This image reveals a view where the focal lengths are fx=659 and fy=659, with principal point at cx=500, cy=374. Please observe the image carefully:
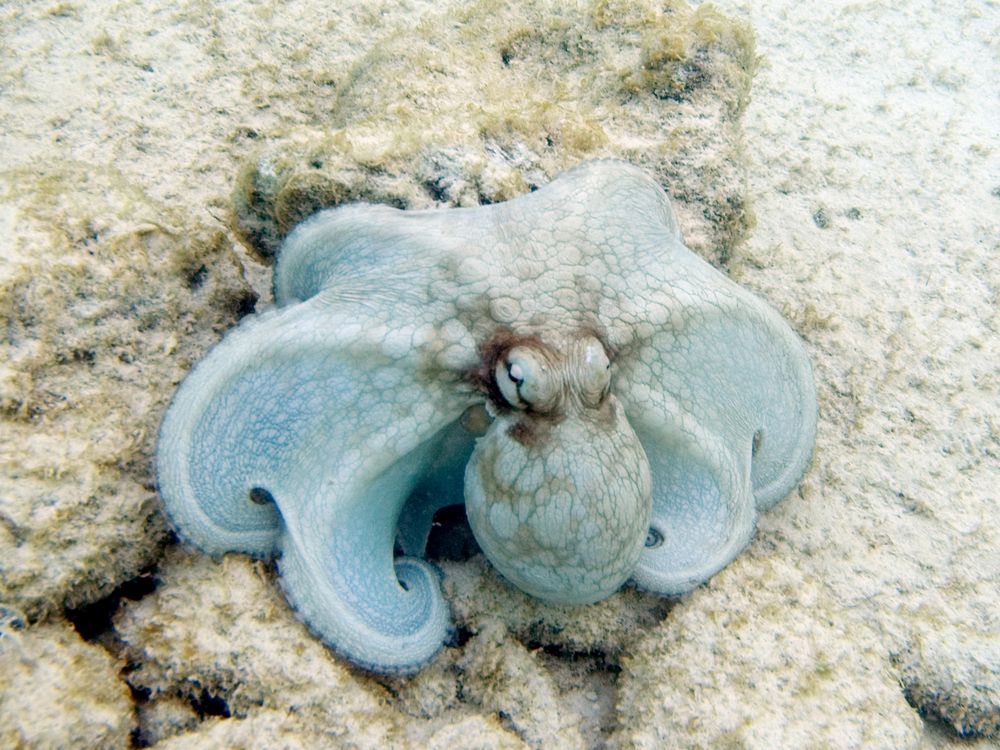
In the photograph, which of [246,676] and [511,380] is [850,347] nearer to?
[511,380]

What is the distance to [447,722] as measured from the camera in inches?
98.3

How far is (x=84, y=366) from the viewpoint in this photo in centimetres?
249

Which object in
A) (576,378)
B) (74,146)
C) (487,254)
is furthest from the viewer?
(74,146)

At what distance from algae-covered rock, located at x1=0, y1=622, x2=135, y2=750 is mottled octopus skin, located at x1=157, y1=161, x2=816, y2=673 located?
1.68 ft

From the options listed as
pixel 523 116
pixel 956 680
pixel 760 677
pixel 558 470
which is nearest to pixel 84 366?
pixel 558 470

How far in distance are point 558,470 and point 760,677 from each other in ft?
3.89

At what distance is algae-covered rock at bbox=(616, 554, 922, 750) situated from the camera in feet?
7.83

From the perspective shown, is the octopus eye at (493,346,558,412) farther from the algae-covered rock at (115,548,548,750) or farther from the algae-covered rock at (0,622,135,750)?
the algae-covered rock at (0,622,135,750)

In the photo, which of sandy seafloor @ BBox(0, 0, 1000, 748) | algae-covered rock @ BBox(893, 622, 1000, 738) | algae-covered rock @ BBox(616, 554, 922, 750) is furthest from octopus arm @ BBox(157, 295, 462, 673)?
algae-covered rock @ BBox(893, 622, 1000, 738)

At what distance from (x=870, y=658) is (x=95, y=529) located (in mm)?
2958

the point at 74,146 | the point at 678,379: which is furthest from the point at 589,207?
the point at 74,146

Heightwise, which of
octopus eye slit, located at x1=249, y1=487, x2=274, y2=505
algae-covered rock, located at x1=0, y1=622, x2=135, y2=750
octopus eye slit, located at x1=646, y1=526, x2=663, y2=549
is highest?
octopus eye slit, located at x1=249, y1=487, x2=274, y2=505

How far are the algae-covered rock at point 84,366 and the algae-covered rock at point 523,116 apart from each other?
54 cm

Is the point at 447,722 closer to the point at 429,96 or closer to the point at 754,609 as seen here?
the point at 754,609
